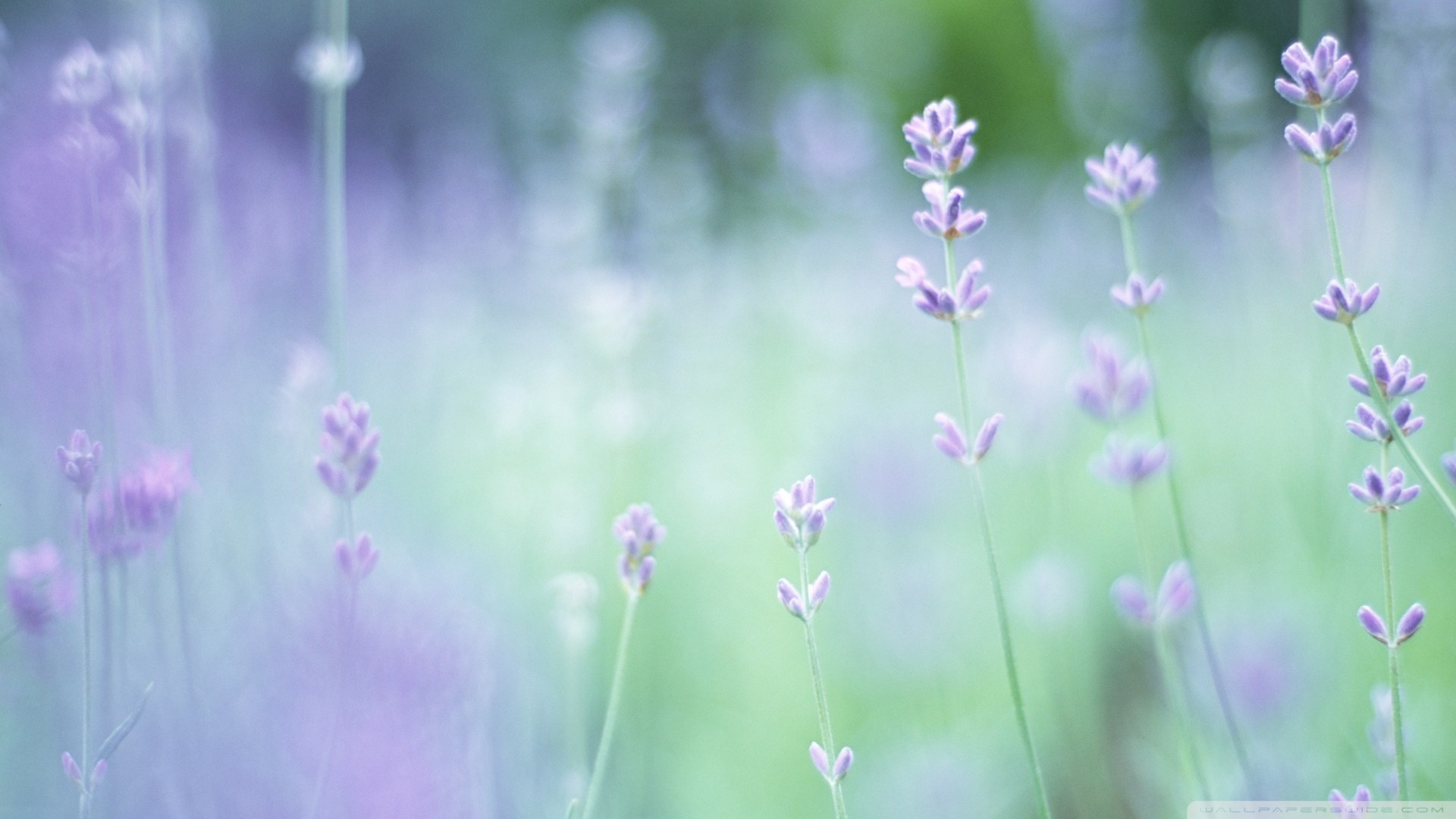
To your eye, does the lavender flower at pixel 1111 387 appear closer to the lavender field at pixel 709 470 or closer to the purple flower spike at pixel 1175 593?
the lavender field at pixel 709 470

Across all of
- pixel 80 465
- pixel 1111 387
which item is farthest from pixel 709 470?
pixel 80 465

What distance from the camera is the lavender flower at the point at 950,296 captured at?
61 cm

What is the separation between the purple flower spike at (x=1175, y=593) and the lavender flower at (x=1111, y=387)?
115 millimetres

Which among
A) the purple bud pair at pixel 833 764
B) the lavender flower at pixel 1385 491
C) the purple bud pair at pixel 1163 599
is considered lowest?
the purple bud pair at pixel 833 764

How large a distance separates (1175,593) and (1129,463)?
0.09 meters

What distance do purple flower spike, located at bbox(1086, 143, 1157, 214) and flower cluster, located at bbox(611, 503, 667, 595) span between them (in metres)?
0.38

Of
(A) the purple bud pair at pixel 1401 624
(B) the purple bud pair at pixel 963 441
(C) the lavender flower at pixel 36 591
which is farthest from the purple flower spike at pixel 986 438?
(C) the lavender flower at pixel 36 591

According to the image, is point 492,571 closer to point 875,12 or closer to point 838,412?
point 838,412

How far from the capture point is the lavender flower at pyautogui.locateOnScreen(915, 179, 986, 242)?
1.99ft

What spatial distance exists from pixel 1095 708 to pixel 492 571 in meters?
0.82

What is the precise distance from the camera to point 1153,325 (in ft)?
8.55

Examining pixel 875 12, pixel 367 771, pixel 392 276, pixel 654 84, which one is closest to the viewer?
pixel 367 771

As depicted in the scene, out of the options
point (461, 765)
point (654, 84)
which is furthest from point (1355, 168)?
point (654, 84)

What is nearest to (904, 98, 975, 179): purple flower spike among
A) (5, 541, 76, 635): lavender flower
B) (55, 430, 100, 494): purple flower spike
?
(55, 430, 100, 494): purple flower spike
